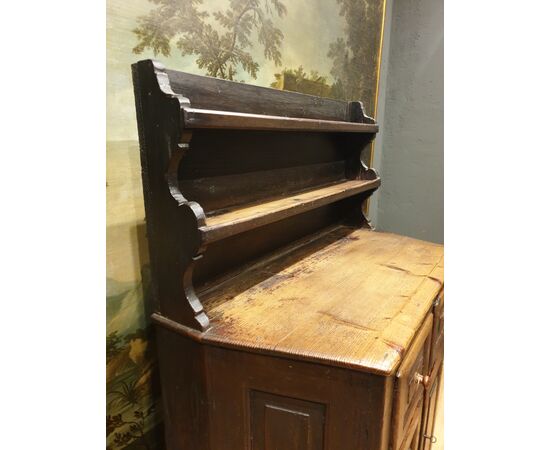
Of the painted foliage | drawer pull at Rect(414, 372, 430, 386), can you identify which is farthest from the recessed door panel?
the painted foliage

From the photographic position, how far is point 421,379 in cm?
107

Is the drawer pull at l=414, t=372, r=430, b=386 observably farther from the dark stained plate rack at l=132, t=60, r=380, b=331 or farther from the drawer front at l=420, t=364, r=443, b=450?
the dark stained plate rack at l=132, t=60, r=380, b=331

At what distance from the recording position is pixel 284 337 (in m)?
0.87

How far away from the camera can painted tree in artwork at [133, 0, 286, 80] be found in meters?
1.10

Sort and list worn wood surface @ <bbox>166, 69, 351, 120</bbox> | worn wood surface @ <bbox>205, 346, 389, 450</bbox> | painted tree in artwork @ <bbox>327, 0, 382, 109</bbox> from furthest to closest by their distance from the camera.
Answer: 1. painted tree in artwork @ <bbox>327, 0, 382, 109</bbox>
2. worn wood surface @ <bbox>166, 69, 351, 120</bbox>
3. worn wood surface @ <bbox>205, 346, 389, 450</bbox>

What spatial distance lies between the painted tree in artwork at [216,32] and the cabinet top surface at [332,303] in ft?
2.13

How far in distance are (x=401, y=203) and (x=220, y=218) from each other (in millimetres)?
2208

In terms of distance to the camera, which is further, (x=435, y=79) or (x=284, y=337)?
(x=435, y=79)

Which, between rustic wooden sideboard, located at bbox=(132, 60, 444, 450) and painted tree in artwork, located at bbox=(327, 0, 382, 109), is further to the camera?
painted tree in artwork, located at bbox=(327, 0, 382, 109)

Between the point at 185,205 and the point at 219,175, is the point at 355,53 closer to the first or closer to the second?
the point at 219,175

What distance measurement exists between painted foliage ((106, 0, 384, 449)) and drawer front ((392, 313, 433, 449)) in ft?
2.27

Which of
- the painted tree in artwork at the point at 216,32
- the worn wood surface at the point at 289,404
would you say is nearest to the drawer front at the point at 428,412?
the worn wood surface at the point at 289,404

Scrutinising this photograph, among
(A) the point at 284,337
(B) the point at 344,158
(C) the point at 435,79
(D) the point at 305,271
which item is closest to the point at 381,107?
(C) the point at 435,79

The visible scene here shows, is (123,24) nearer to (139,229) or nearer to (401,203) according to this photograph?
(139,229)
